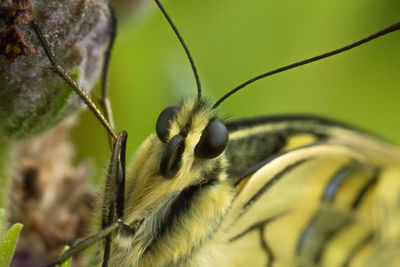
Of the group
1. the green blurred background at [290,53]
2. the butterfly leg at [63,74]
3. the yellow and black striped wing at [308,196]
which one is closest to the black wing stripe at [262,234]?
the yellow and black striped wing at [308,196]

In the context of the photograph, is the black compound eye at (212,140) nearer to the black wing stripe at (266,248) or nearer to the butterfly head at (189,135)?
the butterfly head at (189,135)

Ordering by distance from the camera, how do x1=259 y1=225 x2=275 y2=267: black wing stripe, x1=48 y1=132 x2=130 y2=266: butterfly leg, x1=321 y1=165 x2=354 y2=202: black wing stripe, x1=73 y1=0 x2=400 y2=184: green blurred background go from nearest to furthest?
x1=48 y1=132 x2=130 y2=266: butterfly leg, x1=259 y1=225 x2=275 y2=267: black wing stripe, x1=321 y1=165 x2=354 y2=202: black wing stripe, x1=73 y1=0 x2=400 y2=184: green blurred background

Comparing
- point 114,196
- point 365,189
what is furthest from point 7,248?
point 365,189

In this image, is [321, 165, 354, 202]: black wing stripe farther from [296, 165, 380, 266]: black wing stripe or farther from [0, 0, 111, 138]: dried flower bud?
[0, 0, 111, 138]: dried flower bud

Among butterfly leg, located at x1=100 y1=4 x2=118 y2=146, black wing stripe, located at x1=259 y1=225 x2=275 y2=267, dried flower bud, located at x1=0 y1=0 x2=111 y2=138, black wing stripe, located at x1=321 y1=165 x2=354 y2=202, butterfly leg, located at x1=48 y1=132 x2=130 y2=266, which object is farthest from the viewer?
black wing stripe, located at x1=321 y1=165 x2=354 y2=202

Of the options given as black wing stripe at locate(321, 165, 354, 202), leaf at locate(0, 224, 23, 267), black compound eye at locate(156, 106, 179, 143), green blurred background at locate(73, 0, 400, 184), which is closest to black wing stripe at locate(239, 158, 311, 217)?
black wing stripe at locate(321, 165, 354, 202)

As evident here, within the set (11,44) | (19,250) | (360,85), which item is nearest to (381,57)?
(360,85)

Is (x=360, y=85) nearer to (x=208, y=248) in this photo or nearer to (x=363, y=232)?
(x=363, y=232)

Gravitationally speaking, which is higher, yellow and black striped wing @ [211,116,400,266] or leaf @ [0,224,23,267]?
leaf @ [0,224,23,267]
